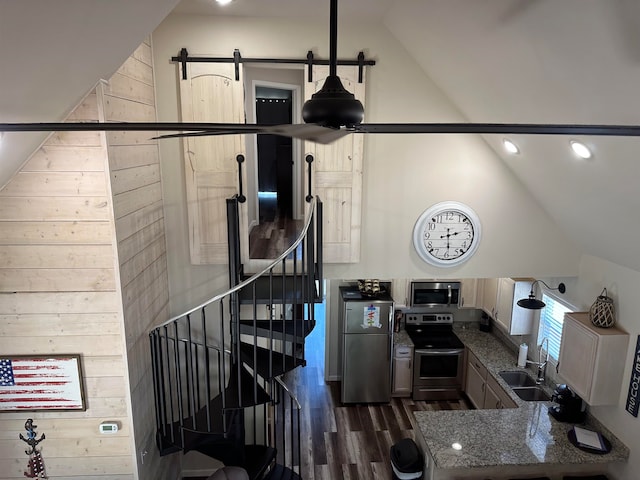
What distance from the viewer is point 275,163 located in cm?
754

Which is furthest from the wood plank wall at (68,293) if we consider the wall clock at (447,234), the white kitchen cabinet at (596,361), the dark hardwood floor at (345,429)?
the white kitchen cabinet at (596,361)

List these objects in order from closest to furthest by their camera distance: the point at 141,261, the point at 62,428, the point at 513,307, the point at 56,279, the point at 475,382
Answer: the point at 56,279, the point at 62,428, the point at 141,261, the point at 513,307, the point at 475,382

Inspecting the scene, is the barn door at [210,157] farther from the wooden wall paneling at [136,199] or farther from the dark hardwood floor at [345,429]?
the dark hardwood floor at [345,429]

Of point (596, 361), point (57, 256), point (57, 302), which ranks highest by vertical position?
point (57, 256)

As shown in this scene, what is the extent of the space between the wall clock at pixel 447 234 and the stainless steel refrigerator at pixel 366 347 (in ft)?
5.56

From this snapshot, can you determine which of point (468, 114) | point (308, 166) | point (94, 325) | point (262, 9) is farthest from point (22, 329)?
point (468, 114)

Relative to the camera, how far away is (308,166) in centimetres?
390

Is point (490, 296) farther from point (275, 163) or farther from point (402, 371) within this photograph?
point (275, 163)

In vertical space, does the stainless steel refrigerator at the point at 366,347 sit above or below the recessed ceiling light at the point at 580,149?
below

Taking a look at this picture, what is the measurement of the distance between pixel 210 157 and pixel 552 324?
13.0 feet

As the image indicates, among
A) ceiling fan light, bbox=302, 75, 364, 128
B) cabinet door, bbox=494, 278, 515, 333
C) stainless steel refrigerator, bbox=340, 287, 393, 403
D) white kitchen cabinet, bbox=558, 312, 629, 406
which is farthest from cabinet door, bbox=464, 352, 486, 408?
ceiling fan light, bbox=302, 75, 364, 128

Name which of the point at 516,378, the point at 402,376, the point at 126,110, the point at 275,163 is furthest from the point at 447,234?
the point at 275,163

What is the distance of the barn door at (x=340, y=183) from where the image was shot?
12.4 ft

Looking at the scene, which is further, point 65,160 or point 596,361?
point 596,361
